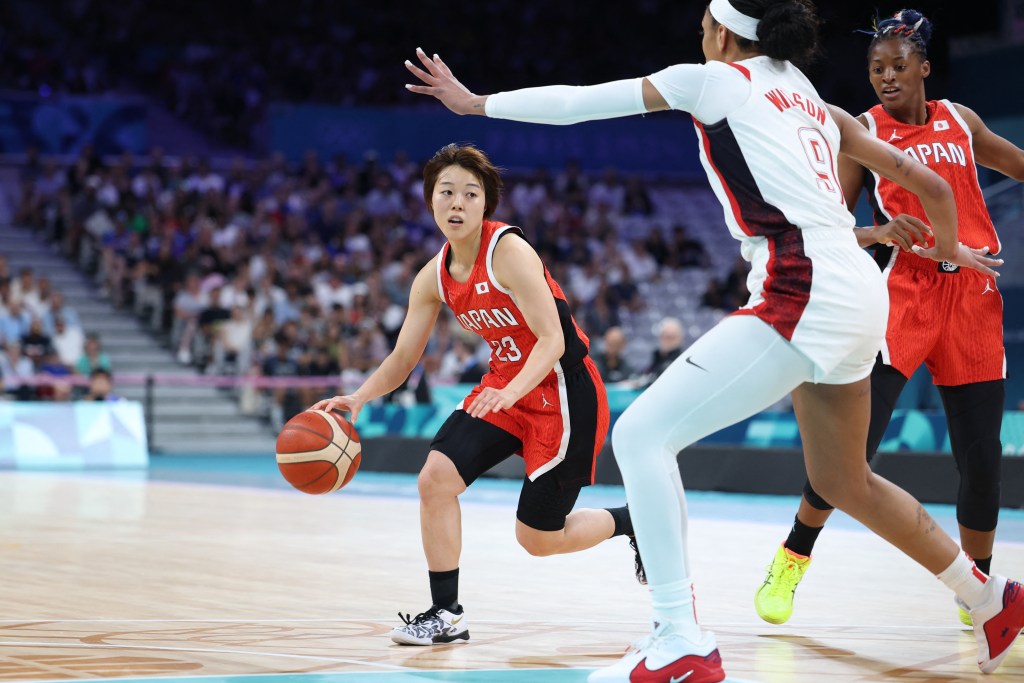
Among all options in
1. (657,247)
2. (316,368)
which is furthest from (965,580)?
(657,247)

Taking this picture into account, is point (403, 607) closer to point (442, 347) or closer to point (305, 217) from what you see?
point (442, 347)

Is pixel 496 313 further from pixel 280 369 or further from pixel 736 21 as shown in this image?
pixel 280 369

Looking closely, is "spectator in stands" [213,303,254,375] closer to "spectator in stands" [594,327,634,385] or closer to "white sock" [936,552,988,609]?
"spectator in stands" [594,327,634,385]

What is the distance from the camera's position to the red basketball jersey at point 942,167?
17.5ft

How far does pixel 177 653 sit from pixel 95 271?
18.5 meters

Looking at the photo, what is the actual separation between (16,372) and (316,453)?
14066 mm

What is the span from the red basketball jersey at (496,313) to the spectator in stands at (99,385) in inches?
505

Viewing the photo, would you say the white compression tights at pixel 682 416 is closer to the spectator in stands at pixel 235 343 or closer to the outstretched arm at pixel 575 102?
the outstretched arm at pixel 575 102

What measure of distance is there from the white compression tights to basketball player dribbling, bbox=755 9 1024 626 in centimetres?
130

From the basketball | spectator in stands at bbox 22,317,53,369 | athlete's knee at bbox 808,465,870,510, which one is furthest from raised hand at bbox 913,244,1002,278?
spectator in stands at bbox 22,317,53,369

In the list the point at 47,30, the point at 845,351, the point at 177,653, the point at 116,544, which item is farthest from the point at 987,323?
the point at 47,30

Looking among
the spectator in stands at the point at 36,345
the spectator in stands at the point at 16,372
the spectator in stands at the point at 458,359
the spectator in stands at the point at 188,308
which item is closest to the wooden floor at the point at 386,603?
the spectator in stands at the point at 16,372

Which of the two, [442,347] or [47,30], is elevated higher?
[47,30]

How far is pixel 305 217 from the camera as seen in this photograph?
22.9 m
